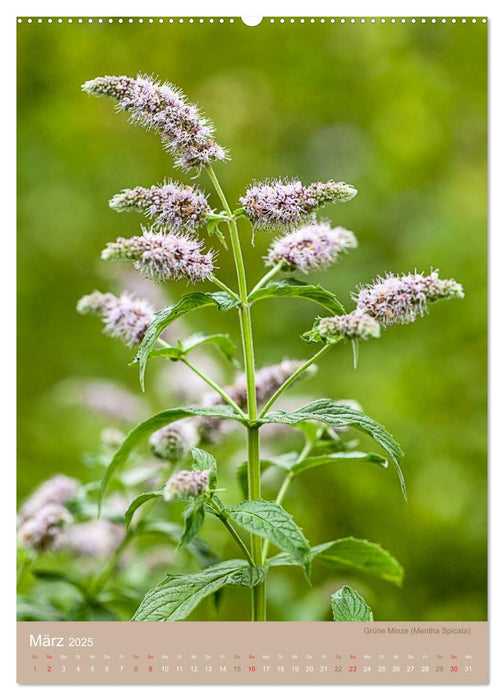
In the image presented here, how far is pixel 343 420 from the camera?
106 cm

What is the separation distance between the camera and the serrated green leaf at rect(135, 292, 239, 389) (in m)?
1.03

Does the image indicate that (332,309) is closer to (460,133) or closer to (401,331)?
(460,133)

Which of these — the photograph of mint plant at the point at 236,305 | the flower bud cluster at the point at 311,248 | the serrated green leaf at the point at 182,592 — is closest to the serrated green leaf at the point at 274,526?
the photograph of mint plant at the point at 236,305

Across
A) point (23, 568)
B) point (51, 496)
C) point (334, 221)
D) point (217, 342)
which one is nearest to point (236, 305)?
point (217, 342)

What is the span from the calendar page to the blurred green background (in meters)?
0.01

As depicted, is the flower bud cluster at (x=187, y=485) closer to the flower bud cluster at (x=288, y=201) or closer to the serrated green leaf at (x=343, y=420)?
the serrated green leaf at (x=343, y=420)

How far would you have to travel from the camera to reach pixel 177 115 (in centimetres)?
112

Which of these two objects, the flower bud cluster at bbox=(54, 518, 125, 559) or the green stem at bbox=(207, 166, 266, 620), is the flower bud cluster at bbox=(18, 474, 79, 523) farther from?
the green stem at bbox=(207, 166, 266, 620)

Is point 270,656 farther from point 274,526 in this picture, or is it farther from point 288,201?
point 288,201

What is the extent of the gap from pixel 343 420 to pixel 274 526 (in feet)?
0.59

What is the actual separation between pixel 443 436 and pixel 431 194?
3.17 feet

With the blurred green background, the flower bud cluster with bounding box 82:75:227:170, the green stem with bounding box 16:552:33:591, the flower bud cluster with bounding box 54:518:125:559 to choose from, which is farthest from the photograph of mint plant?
the blurred green background

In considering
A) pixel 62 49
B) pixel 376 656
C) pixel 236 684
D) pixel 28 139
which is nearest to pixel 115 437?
pixel 236 684

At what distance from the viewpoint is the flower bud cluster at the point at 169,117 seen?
3.66 ft
